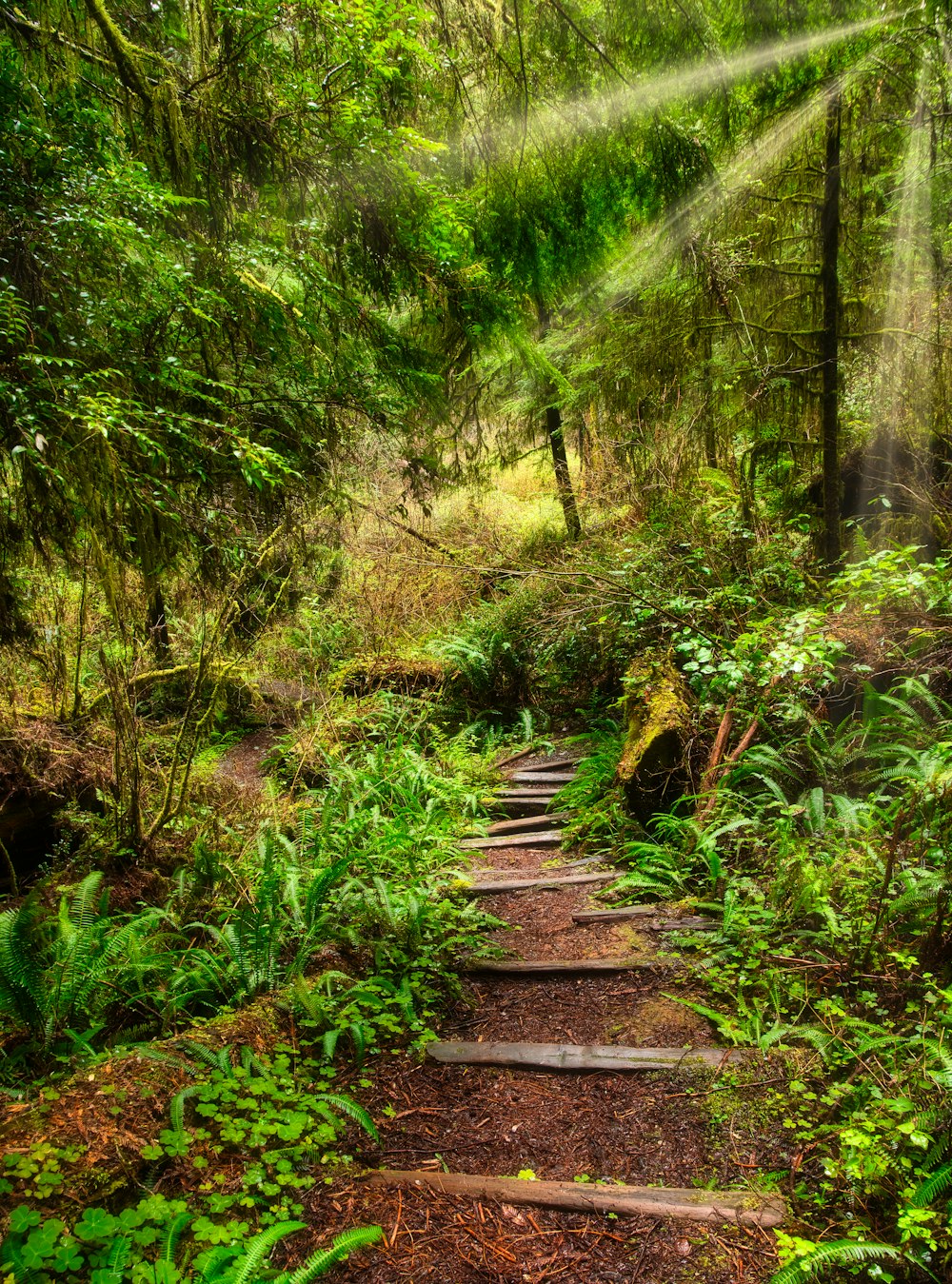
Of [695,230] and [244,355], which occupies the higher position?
[695,230]

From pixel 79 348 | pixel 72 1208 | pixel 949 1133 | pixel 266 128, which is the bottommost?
pixel 949 1133

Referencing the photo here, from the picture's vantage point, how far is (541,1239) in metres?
2.11

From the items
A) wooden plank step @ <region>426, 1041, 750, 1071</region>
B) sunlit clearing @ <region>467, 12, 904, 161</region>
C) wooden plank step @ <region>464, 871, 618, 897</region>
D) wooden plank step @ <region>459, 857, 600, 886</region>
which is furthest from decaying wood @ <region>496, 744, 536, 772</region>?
sunlit clearing @ <region>467, 12, 904, 161</region>

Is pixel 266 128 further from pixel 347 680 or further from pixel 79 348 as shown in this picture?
pixel 347 680

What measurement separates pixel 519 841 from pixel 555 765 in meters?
1.51

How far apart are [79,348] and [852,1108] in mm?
5110

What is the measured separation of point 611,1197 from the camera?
86.8 inches

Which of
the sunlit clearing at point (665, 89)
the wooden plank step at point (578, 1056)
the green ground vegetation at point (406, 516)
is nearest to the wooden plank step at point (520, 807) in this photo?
the green ground vegetation at point (406, 516)

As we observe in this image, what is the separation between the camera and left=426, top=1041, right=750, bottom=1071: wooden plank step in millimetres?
2805

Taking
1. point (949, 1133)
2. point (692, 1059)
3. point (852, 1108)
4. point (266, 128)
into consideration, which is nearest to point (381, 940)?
point (692, 1059)

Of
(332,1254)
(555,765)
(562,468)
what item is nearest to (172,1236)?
(332,1254)

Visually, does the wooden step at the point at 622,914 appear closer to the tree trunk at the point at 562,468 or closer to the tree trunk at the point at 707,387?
the tree trunk at the point at 707,387

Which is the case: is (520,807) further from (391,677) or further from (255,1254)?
(255,1254)

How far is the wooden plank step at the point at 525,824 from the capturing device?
6.03 meters
